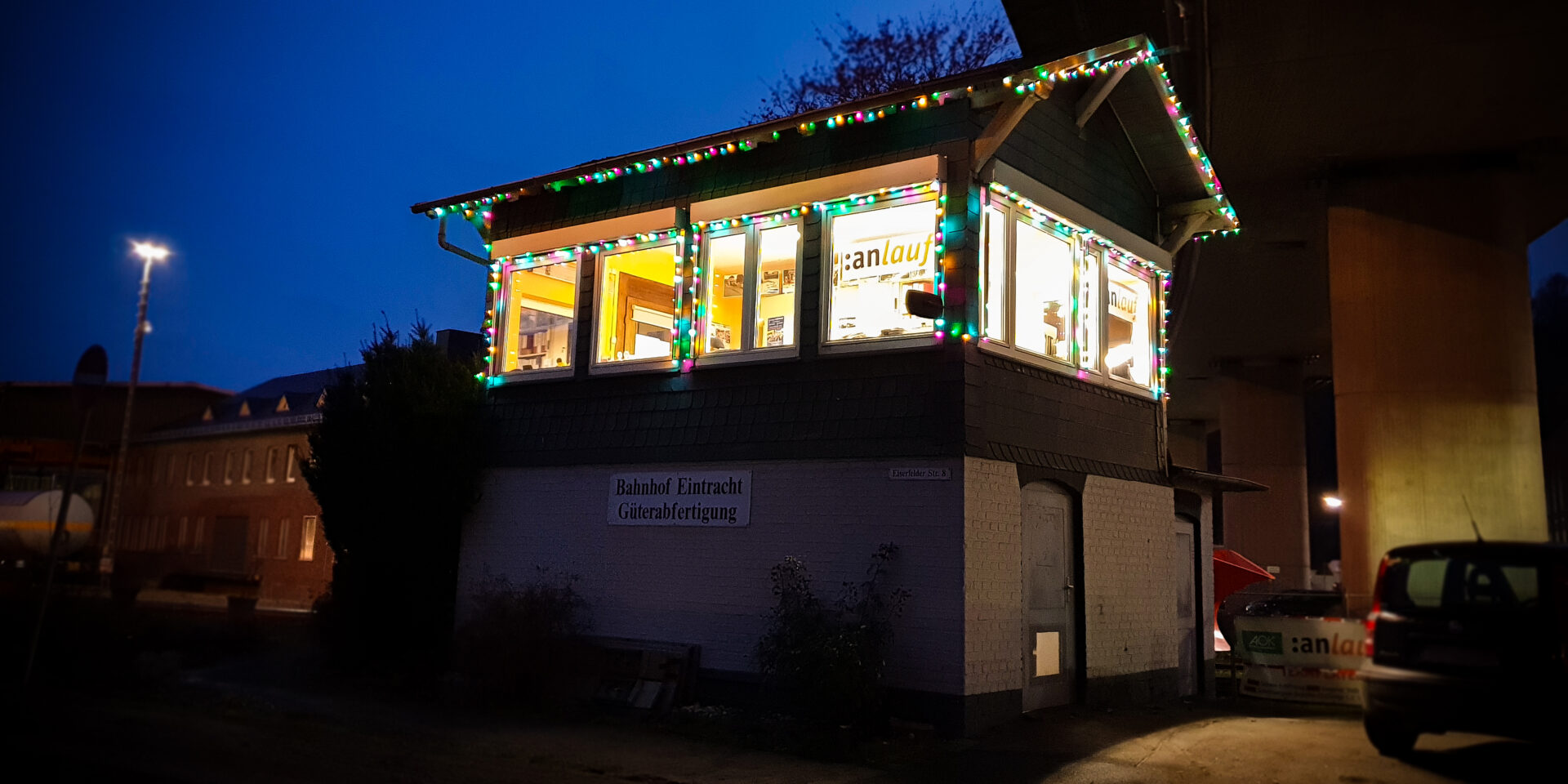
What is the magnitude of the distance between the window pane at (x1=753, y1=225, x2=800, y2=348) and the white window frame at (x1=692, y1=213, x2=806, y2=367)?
4cm

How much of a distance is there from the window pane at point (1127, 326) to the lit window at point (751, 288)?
12.9 feet

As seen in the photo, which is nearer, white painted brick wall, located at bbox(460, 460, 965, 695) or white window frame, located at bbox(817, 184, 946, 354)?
white painted brick wall, located at bbox(460, 460, 965, 695)

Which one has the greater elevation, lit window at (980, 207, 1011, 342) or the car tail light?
lit window at (980, 207, 1011, 342)

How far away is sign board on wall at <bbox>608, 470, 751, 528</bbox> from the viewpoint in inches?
473

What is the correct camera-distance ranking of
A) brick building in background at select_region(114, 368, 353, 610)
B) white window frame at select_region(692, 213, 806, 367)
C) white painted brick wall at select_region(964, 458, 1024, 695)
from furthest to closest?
brick building in background at select_region(114, 368, 353, 610) → white window frame at select_region(692, 213, 806, 367) → white painted brick wall at select_region(964, 458, 1024, 695)

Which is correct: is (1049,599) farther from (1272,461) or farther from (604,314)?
(1272,461)

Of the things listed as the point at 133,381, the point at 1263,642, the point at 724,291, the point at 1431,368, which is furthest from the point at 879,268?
the point at 133,381

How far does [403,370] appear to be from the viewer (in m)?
14.3

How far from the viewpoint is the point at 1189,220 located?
580 inches

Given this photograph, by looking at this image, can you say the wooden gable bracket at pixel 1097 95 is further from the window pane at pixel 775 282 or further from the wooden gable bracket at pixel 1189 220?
the window pane at pixel 775 282

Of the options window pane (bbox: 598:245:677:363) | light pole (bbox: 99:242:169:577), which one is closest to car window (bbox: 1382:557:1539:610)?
window pane (bbox: 598:245:677:363)

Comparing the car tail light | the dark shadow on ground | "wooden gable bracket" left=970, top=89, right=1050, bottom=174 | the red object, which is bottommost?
the dark shadow on ground

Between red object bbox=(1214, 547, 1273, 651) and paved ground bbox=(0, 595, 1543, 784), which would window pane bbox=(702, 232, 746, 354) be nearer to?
paved ground bbox=(0, 595, 1543, 784)

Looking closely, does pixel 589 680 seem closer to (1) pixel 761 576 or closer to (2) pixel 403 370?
(1) pixel 761 576
